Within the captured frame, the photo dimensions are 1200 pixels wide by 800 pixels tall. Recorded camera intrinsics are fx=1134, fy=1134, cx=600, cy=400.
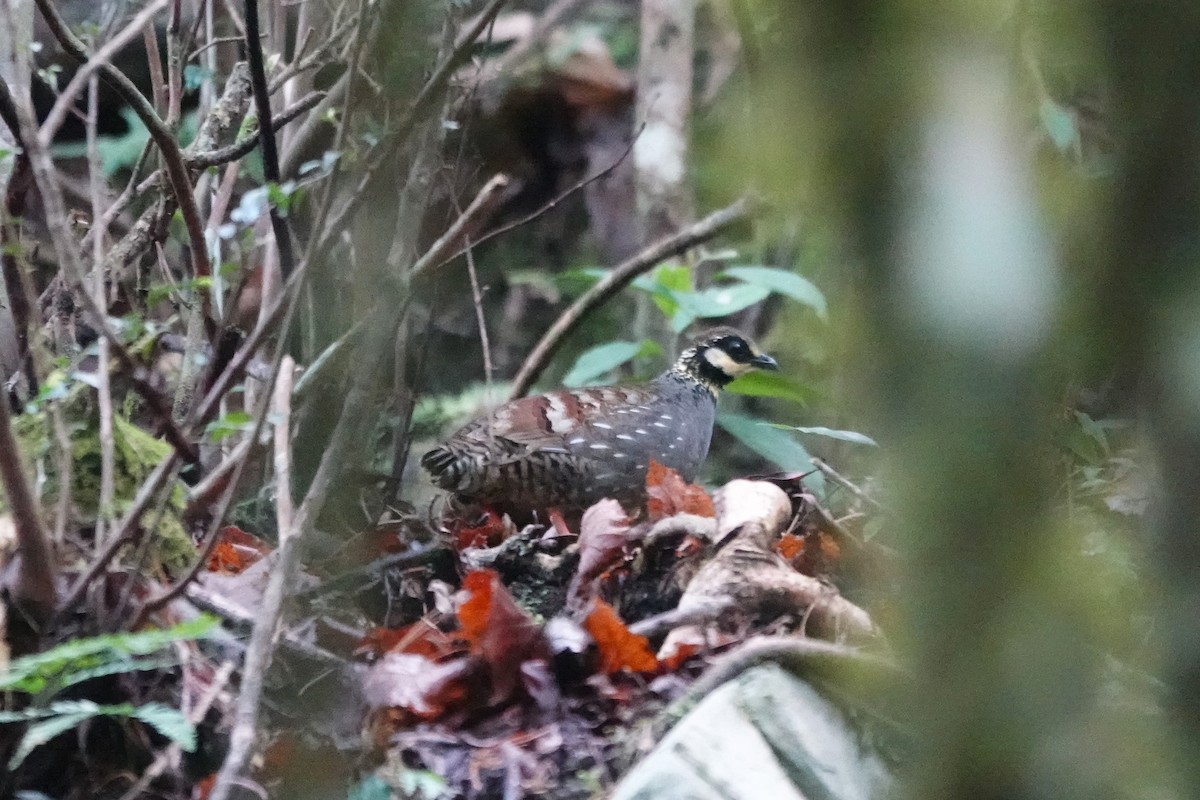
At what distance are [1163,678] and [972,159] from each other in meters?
0.34

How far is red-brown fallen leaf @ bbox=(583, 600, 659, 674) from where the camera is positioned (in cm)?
238

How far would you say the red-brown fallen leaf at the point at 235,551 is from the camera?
9.21 feet

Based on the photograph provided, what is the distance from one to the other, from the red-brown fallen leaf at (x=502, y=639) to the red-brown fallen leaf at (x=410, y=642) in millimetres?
97

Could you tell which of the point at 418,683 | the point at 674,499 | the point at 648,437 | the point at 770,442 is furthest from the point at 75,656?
the point at 770,442

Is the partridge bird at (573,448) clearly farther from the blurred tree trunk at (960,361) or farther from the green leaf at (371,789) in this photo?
the blurred tree trunk at (960,361)

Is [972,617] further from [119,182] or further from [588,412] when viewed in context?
[119,182]

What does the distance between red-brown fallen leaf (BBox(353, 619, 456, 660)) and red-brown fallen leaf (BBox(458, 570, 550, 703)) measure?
0.10 meters

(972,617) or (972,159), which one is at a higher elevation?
(972,159)

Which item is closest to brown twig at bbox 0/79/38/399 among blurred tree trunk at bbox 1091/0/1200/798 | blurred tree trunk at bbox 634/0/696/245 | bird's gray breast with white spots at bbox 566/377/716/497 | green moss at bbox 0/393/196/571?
green moss at bbox 0/393/196/571

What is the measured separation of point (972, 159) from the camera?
1.98 ft

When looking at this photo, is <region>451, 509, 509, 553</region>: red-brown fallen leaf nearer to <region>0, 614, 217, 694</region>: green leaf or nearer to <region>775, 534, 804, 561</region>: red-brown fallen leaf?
<region>775, 534, 804, 561</region>: red-brown fallen leaf

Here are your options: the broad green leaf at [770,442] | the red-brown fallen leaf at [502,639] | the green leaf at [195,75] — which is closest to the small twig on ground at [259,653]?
the red-brown fallen leaf at [502,639]

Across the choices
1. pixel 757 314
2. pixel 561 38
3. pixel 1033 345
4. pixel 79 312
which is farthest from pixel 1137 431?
pixel 561 38

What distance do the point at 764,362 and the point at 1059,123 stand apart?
12.4 ft
